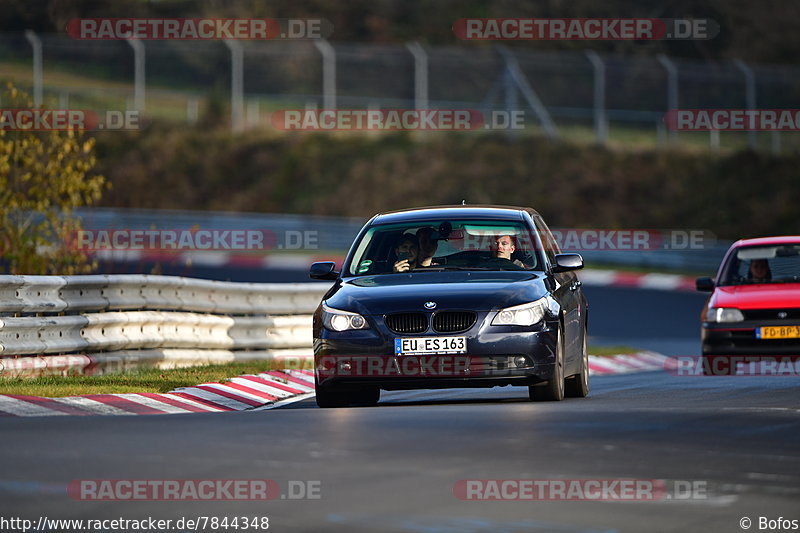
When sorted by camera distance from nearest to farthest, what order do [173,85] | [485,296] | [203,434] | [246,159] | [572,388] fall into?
[203,434] → [485,296] → [572,388] → [173,85] → [246,159]

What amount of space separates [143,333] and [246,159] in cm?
3764

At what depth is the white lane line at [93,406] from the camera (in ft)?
40.6

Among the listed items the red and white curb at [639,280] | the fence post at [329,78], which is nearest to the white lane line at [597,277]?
the red and white curb at [639,280]

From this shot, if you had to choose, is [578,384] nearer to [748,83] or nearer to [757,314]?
[757,314]

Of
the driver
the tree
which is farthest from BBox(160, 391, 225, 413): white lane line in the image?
the tree

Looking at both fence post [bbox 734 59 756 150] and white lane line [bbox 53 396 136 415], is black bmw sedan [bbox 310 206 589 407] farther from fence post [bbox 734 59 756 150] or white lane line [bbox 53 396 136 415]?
fence post [bbox 734 59 756 150]

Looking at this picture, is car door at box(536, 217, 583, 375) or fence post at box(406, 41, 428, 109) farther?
fence post at box(406, 41, 428, 109)

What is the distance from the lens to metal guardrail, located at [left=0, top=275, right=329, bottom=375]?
48.8 feet

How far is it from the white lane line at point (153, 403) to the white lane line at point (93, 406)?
0.38 m

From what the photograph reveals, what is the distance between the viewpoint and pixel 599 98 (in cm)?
4478

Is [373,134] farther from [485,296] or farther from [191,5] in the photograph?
[485,296]

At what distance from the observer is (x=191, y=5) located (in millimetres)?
67562

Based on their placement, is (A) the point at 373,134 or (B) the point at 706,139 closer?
(B) the point at 706,139

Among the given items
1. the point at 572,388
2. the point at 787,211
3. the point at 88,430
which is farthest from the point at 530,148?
the point at 88,430
